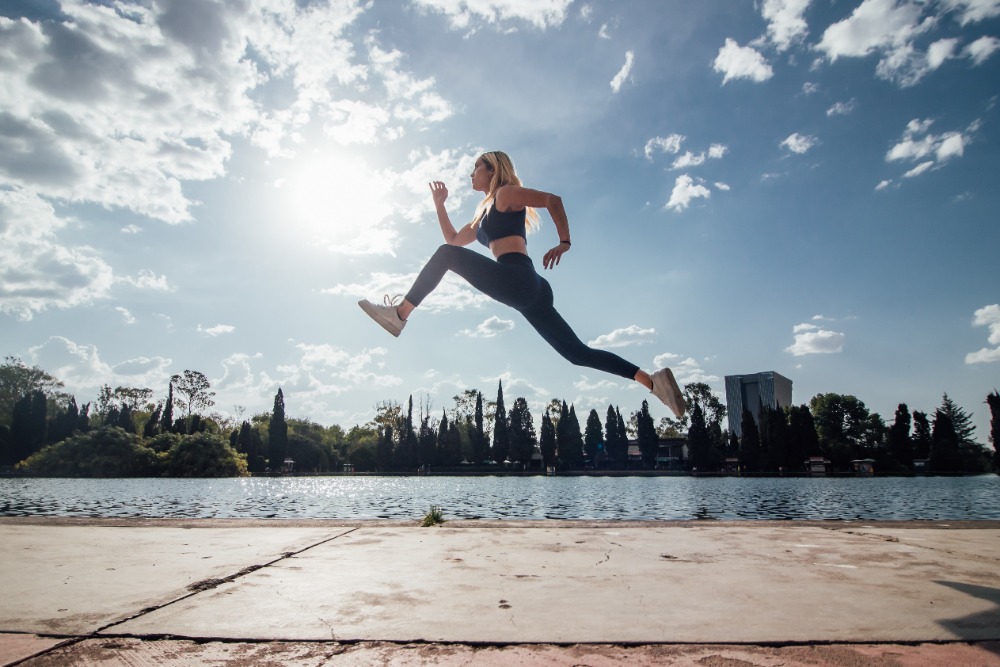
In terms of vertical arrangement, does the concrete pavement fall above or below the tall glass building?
below

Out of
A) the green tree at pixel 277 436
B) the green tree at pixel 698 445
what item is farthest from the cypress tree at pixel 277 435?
the green tree at pixel 698 445

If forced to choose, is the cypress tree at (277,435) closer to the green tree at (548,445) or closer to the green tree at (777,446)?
the green tree at (548,445)

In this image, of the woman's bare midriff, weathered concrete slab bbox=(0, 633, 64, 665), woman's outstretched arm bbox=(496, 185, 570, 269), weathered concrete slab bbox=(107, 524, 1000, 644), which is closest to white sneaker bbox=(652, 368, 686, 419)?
weathered concrete slab bbox=(107, 524, 1000, 644)

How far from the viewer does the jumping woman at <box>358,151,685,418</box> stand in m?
2.69

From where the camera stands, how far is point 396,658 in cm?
132

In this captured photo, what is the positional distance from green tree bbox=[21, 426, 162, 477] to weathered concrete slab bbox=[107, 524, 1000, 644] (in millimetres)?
54187

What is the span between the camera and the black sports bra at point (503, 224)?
9.27 feet

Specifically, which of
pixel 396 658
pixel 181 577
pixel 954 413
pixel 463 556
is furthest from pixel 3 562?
pixel 954 413

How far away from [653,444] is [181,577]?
67.1 metres

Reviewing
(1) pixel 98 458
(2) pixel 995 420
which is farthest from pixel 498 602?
(2) pixel 995 420

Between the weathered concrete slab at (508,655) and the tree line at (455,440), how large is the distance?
53529 millimetres

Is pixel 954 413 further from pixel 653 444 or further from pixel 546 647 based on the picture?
pixel 546 647

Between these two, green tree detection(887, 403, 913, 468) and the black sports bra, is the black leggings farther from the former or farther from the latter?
green tree detection(887, 403, 913, 468)

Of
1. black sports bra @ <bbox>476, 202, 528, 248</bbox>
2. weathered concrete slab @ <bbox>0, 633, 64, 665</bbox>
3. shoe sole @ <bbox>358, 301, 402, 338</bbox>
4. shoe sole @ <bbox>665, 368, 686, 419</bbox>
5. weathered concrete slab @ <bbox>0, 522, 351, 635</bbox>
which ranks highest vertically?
black sports bra @ <bbox>476, 202, 528, 248</bbox>
